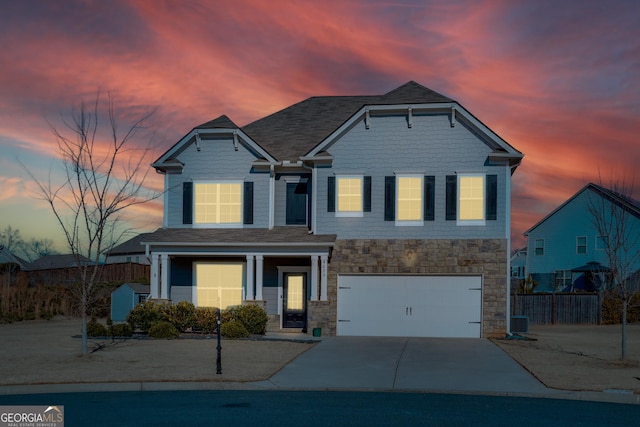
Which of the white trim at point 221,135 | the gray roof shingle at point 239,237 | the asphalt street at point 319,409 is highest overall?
the white trim at point 221,135

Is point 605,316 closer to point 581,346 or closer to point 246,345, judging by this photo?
point 581,346

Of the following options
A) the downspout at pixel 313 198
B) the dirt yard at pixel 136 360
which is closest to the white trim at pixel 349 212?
the downspout at pixel 313 198

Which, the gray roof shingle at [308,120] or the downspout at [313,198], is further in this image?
the gray roof shingle at [308,120]

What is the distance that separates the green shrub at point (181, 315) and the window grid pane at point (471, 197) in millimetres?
10648

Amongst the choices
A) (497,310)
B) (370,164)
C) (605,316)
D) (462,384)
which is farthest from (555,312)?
(462,384)

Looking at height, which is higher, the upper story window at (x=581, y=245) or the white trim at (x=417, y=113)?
the white trim at (x=417, y=113)

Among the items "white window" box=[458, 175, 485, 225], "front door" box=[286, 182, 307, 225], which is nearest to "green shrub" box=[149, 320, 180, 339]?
"front door" box=[286, 182, 307, 225]

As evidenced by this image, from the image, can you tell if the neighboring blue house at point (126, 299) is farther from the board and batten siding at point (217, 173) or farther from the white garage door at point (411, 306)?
the white garage door at point (411, 306)

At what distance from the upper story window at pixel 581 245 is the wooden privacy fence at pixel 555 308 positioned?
1387 centimetres

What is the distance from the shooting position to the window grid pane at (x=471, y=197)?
88.3 feet

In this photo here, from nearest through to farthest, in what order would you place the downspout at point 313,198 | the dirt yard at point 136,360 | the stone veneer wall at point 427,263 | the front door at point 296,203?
the dirt yard at point 136,360, the stone veneer wall at point 427,263, the downspout at point 313,198, the front door at point 296,203

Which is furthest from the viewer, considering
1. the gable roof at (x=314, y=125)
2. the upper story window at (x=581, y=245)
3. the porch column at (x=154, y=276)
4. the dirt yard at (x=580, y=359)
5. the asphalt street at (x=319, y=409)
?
the upper story window at (x=581, y=245)

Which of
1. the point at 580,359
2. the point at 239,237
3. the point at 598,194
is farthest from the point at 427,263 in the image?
the point at 598,194

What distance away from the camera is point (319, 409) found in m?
12.6
